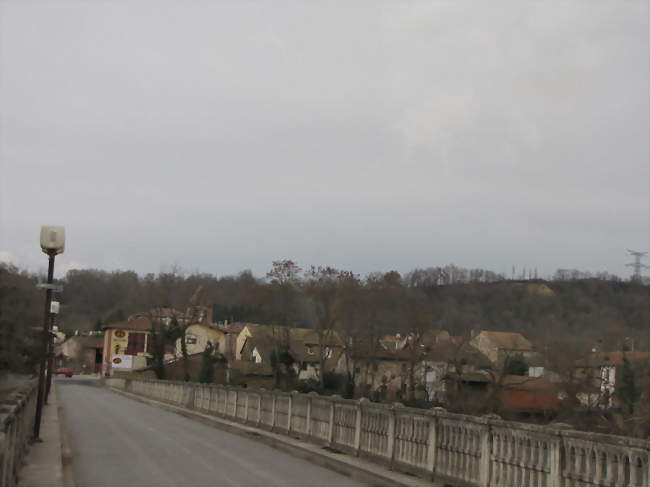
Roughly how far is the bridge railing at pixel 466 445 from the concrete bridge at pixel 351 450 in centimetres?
1

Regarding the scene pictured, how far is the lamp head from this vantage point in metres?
17.0

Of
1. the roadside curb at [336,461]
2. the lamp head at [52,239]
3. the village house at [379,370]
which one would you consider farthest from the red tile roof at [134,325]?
the lamp head at [52,239]

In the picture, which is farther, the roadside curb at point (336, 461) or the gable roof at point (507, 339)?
the gable roof at point (507, 339)

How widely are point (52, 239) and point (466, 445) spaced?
9854mm

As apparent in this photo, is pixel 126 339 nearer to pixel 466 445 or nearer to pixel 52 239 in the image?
pixel 52 239

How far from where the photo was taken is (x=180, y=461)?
1667cm

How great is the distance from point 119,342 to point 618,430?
88.6m

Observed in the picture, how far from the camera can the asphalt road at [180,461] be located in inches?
543

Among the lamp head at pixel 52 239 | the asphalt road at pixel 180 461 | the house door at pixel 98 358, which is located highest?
the lamp head at pixel 52 239

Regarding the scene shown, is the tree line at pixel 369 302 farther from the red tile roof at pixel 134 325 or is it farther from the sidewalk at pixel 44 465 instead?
the sidewalk at pixel 44 465

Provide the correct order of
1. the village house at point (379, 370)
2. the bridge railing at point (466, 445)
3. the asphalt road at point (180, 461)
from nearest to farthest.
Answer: the bridge railing at point (466, 445) → the asphalt road at point (180, 461) → the village house at point (379, 370)

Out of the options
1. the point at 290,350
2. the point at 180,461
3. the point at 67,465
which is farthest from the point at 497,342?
the point at 67,465

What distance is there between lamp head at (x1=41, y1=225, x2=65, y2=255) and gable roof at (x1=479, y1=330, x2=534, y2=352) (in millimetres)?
78679

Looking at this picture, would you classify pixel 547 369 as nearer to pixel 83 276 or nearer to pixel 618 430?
pixel 618 430
